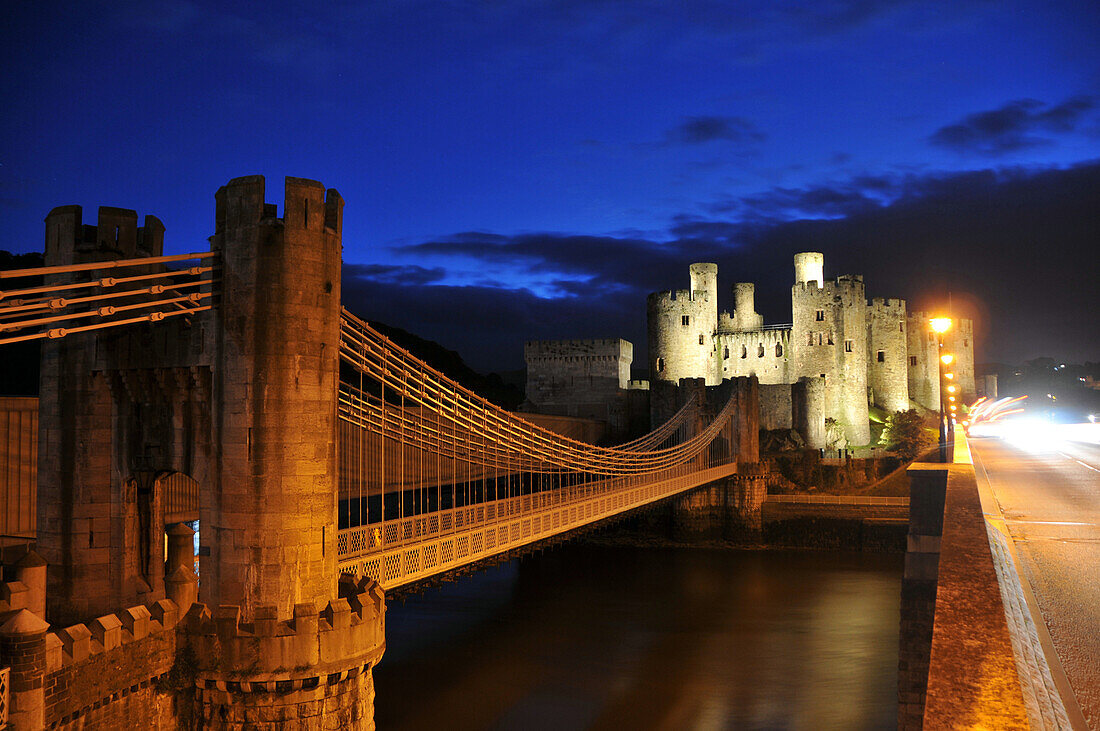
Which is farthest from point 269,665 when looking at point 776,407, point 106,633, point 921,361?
point 921,361

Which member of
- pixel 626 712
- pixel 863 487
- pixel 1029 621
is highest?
pixel 1029 621

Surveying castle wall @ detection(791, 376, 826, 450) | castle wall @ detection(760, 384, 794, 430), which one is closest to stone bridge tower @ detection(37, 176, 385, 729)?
castle wall @ detection(760, 384, 794, 430)

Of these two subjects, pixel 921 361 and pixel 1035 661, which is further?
pixel 921 361

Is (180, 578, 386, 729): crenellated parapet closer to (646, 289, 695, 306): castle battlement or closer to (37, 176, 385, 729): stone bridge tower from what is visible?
(37, 176, 385, 729): stone bridge tower

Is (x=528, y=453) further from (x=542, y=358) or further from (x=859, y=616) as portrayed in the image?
(x=542, y=358)

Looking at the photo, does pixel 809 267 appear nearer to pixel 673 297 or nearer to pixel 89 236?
pixel 673 297

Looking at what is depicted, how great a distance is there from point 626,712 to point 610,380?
2311 cm

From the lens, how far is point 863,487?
87.7 feet

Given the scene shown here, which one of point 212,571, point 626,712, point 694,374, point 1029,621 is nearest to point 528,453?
point 626,712

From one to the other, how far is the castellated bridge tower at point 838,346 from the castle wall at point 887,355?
3.20 meters

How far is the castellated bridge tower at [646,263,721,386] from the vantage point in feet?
119

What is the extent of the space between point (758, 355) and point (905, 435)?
675 centimetres

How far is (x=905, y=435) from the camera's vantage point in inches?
1319

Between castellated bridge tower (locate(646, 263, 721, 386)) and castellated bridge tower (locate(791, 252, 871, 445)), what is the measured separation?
12.1ft
